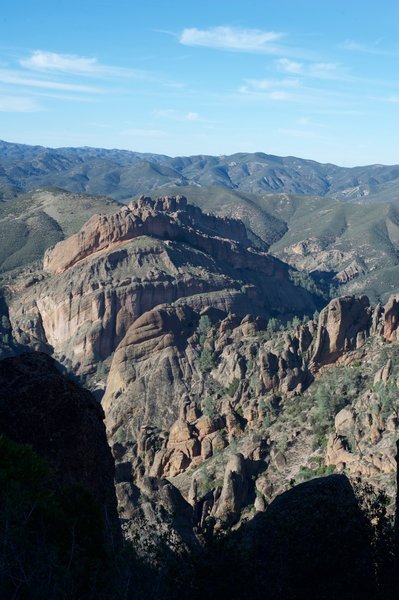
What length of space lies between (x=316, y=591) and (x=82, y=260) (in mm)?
108458

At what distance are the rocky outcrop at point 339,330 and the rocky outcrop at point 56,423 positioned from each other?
46.4 m

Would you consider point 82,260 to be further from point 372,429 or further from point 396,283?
point 396,283

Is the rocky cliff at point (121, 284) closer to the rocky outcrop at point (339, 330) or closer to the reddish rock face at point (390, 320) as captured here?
the rocky outcrop at point (339, 330)

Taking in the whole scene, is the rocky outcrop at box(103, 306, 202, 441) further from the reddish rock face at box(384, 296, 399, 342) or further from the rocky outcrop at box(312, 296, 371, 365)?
the reddish rock face at box(384, 296, 399, 342)

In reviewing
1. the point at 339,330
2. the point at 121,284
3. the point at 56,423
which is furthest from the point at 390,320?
the point at 121,284

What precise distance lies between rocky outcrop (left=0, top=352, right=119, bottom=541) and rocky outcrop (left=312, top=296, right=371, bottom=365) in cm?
4642

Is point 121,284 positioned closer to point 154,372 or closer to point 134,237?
point 134,237

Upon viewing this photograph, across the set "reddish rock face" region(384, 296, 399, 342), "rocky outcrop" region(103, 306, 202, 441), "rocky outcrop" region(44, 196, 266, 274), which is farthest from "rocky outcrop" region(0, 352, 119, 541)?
"rocky outcrop" region(44, 196, 266, 274)

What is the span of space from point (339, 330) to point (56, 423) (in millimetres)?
49597

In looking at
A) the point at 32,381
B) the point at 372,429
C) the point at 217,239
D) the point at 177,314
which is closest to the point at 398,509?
the point at 32,381

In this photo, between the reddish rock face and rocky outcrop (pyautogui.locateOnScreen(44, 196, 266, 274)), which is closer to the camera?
the reddish rock face

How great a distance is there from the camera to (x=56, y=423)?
2759 centimetres

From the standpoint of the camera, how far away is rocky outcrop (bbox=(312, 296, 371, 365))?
7238cm

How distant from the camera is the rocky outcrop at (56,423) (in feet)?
88.2
